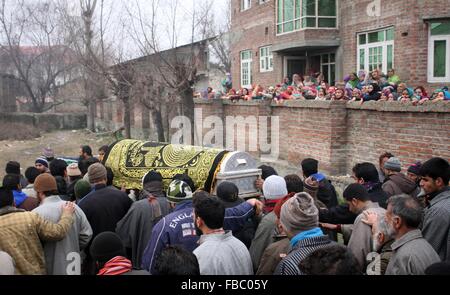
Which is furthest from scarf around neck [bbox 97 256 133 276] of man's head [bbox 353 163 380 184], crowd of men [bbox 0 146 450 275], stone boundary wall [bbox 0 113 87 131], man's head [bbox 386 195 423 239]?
stone boundary wall [bbox 0 113 87 131]

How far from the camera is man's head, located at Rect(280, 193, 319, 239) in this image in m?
3.28

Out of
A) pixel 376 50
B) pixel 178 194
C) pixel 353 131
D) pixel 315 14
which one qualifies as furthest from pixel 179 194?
pixel 315 14

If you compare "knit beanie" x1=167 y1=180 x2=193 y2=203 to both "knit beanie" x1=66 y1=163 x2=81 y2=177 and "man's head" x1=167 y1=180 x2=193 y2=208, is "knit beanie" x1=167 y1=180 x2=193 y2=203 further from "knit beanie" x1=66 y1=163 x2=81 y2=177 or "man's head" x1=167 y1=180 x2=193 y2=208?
"knit beanie" x1=66 y1=163 x2=81 y2=177

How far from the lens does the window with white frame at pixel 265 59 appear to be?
72.5ft

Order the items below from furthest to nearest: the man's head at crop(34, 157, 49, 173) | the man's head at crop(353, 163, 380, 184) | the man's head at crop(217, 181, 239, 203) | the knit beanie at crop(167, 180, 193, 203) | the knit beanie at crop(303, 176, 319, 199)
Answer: the man's head at crop(34, 157, 49, 173) < the knit beanie at crop(303, 176, 319, 199) < the man's head at crop(353, 163, 380, 184) < the man's head at crop(217, 181, 239, 203) < the knit beanie at crop(167, 180, 193, 203)

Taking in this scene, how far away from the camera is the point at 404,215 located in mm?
3203

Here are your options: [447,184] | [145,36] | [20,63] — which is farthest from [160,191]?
[20,63]

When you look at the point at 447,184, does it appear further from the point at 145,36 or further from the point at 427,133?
the point at 145,36

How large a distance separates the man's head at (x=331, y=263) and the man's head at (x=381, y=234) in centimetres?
110

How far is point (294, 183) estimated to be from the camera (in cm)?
474

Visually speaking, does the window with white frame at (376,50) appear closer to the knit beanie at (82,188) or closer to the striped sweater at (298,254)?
the knit beanie at (82,188)

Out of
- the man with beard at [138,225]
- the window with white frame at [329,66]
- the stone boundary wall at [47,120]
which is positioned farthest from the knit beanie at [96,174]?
the stone boundary wall at [47,120]

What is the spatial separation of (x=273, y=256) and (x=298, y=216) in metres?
0.38

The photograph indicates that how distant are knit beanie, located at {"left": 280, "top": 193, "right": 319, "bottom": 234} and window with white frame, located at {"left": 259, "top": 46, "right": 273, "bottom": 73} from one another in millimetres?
19083
